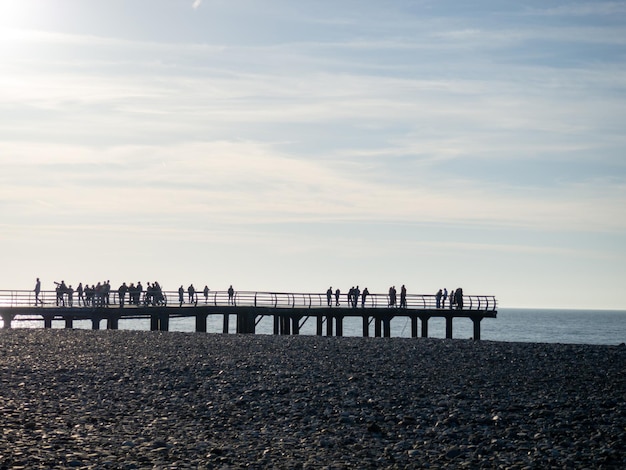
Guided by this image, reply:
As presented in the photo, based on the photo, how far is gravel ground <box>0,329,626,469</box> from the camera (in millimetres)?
17547

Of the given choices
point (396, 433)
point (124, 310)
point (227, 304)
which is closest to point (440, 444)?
point (396, 433)

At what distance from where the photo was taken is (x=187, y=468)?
16531 millimetres

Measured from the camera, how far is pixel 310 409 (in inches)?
867

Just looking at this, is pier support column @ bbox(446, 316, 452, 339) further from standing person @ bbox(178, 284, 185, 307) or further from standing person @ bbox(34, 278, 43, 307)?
standing person @ bbox(34, 278, 43, 307)

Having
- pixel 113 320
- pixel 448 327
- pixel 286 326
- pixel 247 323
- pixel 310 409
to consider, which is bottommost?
pixel 310 409

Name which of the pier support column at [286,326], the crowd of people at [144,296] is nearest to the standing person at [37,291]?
the crowd of people at [144,296]

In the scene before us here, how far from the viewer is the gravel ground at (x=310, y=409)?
57.6 feet

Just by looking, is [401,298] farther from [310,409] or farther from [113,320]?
[310,409]

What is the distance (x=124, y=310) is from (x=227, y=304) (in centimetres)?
956

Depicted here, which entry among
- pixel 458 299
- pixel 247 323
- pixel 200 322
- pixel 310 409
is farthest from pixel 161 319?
pixel 310 409

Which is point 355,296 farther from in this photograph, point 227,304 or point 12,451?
point 12,451

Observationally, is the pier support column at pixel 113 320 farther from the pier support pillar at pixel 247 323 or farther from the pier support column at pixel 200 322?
the pier support pillar at pixel 247 323

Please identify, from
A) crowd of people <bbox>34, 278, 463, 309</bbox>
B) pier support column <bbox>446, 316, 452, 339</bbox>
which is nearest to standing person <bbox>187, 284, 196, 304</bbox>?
crowd of people <bbox>34, 278, 463, 309</bbox>

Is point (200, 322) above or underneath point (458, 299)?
underneath
